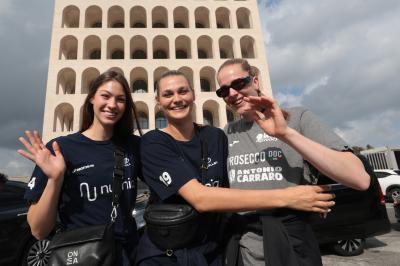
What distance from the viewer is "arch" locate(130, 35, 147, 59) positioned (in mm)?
27734

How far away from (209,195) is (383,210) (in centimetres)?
531

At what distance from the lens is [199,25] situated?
3181 cm

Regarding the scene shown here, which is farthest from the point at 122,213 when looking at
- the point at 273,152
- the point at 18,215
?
the point at 18,215

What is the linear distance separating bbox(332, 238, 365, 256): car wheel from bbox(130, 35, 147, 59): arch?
25.9m

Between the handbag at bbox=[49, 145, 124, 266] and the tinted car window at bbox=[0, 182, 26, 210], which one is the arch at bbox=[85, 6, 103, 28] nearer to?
the tinted car window at bbox=[0, 182, 26, 210]

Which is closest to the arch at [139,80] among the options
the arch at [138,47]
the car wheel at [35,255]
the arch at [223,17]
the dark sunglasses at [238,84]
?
the arch at [138,47]

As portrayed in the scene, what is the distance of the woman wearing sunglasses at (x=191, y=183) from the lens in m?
1.48

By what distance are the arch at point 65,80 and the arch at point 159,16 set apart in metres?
9.94

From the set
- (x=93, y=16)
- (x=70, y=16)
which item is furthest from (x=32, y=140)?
(x=70, y=16)

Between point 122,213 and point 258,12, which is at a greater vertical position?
point 258,12

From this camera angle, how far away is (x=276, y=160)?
1769 mm

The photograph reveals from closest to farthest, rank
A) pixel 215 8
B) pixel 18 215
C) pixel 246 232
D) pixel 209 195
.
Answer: pixel 209 195
pixel 246 232
pixel 18 215
pixel 215 8

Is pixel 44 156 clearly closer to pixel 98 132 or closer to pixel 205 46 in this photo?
pixel 98 132

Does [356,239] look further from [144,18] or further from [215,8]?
[144,18]
